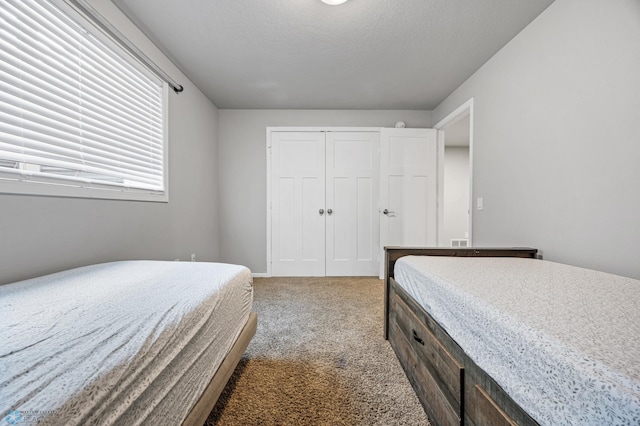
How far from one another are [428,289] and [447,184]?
194 inches

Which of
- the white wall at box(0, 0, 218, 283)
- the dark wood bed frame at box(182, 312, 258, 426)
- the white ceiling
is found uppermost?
the white ceiling

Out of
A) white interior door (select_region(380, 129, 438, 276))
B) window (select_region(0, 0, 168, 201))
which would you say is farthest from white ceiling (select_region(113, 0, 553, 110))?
white interior door (select_region(380, 129, 438, 276))

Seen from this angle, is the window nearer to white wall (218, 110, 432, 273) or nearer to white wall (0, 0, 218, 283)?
white wall (0, 0, 218, 283)

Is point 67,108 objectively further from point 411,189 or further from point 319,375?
point 411,189

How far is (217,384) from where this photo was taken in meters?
0.97

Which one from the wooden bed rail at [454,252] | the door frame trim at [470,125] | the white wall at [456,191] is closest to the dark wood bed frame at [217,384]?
the wooden bed rail at [454,252]

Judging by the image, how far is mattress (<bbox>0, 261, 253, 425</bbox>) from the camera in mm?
445

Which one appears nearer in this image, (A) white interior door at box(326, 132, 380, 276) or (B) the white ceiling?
(B) the white ceiling

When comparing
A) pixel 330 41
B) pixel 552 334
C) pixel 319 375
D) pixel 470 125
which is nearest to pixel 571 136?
pixel 470 125

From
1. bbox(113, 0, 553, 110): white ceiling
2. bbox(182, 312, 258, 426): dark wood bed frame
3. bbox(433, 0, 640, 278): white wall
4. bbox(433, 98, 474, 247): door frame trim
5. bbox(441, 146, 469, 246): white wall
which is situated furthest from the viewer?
bbox(441, 146, 469, 246): white wall

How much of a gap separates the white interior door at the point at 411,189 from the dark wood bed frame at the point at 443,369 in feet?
5.50

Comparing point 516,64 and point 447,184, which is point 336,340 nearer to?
point 516,64

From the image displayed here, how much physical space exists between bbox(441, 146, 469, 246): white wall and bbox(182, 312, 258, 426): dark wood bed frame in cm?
512

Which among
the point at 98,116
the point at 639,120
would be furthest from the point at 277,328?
the point at 639,120
